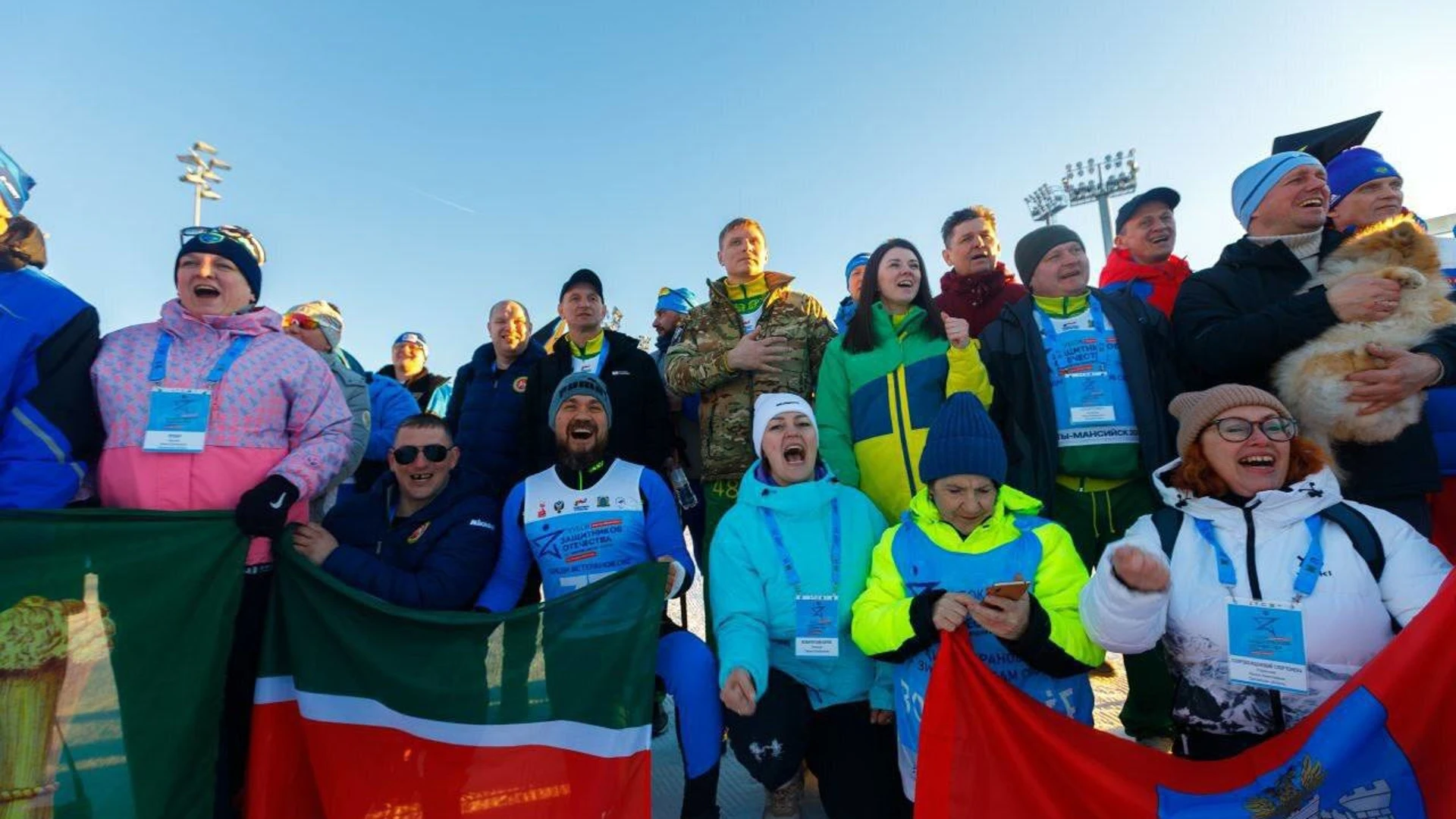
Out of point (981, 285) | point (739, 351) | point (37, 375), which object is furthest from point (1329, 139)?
point (37, 375)

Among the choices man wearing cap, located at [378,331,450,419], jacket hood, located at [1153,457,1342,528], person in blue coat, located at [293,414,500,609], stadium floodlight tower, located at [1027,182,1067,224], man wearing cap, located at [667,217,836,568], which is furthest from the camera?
stadium floodlight tower, located at [1027,182,1067,224]

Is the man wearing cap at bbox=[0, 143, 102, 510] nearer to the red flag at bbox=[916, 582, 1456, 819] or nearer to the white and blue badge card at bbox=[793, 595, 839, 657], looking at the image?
the white and blue badge card at bbox=[793, 595, 839, 657]

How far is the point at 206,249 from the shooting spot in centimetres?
320

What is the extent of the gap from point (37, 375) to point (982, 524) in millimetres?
3694

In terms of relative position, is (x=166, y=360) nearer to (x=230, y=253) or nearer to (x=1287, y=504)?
(x=230, y=253)

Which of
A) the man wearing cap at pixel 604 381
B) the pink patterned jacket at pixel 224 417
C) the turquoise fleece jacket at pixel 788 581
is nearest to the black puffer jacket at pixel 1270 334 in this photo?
the turquoise fleece jacket at pixel 788 581

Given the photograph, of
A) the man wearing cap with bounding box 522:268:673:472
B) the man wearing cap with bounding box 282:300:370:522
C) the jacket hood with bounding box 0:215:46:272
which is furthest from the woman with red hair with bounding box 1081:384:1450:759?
the man wearing cap with bounding box 282:300:370:522

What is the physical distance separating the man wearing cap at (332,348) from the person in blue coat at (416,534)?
4.96ft

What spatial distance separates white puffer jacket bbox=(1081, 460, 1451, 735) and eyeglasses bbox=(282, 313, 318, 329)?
5234 millimetres

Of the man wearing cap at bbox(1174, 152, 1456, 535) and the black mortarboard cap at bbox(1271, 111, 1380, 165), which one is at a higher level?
the black mortarboard cap at bbox(1271, 111, 1380, 165)

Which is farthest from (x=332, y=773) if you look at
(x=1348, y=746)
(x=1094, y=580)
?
(x=1348, y=746)

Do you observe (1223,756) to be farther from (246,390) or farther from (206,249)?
(206,249)

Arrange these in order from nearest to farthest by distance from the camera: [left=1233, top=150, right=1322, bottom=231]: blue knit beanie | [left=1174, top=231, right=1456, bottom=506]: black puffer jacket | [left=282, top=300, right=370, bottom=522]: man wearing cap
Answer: [left=1174, top=231, right=1456, bottom=506]: black puffer jacket, [left=1233, top=150, right=1322, bottom=231]: blue knit beanie, [left=282, top=300, right=370, bottom=522]: man wearing cap

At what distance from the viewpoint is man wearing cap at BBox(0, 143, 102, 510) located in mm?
2818
